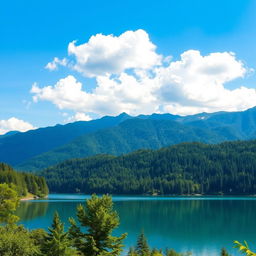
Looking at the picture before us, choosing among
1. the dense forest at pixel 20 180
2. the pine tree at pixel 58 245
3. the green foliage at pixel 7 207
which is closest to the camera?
the pine tree at pixel 58 245

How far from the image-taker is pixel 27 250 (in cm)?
4044

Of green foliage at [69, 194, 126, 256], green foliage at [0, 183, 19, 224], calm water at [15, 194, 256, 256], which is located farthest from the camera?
calm water at [15, 194, 256, 256]

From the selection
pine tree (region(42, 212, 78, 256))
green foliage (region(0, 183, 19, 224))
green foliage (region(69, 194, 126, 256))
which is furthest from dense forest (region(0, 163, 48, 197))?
green foliage (region(69, 194, 126, 256))

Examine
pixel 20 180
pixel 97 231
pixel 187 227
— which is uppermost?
pixel 20 180

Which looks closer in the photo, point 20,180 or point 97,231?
point 97,231

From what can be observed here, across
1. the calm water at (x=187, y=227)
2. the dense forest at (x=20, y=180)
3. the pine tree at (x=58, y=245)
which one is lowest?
the calm water at (x=187, y=227)

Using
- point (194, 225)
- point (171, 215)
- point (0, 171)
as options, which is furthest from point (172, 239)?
point (0, 171)

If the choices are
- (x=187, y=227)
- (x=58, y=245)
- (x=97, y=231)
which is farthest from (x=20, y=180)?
(x=97, y=231)

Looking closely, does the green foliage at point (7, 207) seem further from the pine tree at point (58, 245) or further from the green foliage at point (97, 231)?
the green foliage at point (97, 231)

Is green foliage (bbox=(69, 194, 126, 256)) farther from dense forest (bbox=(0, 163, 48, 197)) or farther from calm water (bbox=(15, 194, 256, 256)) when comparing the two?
dense forest (bbox=(0, 163, 48, 197))

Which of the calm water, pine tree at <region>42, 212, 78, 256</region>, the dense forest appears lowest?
Result: the calm water

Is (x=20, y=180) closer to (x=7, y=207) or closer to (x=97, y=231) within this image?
(x=7, y=207)

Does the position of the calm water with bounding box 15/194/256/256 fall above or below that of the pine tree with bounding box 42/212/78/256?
below

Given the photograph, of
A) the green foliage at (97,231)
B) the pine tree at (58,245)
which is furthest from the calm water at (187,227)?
the green foliage at (97,231)
